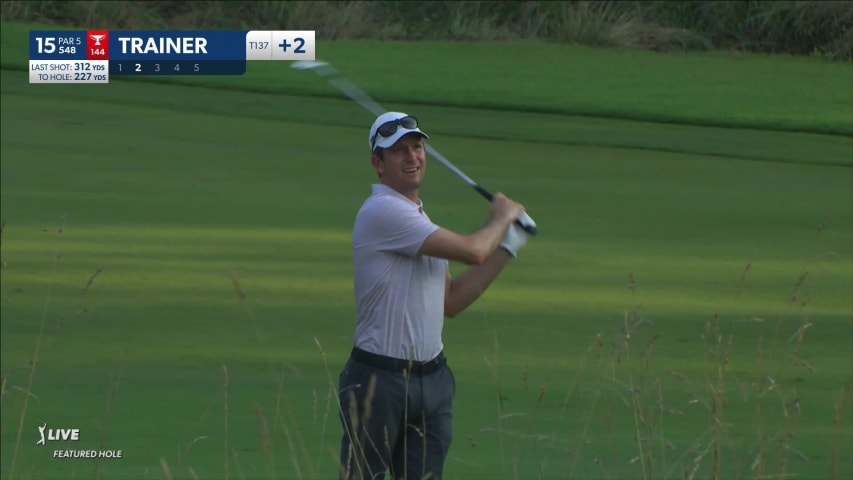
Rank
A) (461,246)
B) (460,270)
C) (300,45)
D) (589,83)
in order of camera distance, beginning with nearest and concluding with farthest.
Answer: (461,246)
(460,270)
(589,83)
(300,45)

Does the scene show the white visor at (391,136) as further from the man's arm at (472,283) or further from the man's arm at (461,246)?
the man's arm at (472,283)

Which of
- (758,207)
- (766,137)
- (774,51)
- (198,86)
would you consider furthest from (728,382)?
(774,51)

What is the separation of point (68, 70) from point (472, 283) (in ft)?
29.7

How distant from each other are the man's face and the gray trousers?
42 cm

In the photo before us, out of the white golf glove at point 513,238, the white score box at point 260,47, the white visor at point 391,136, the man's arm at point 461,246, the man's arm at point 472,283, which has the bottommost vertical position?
the white score box at point 260,47

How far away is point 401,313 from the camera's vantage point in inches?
163

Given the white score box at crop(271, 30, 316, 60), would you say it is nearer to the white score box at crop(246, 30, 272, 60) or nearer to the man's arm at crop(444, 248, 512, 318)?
the white score box at crop(246, 30, 272, 60)

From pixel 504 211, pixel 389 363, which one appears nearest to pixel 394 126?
pixel 504 211

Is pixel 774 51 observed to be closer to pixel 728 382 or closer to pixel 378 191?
pixel 728 382

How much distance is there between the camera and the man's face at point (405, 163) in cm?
428
